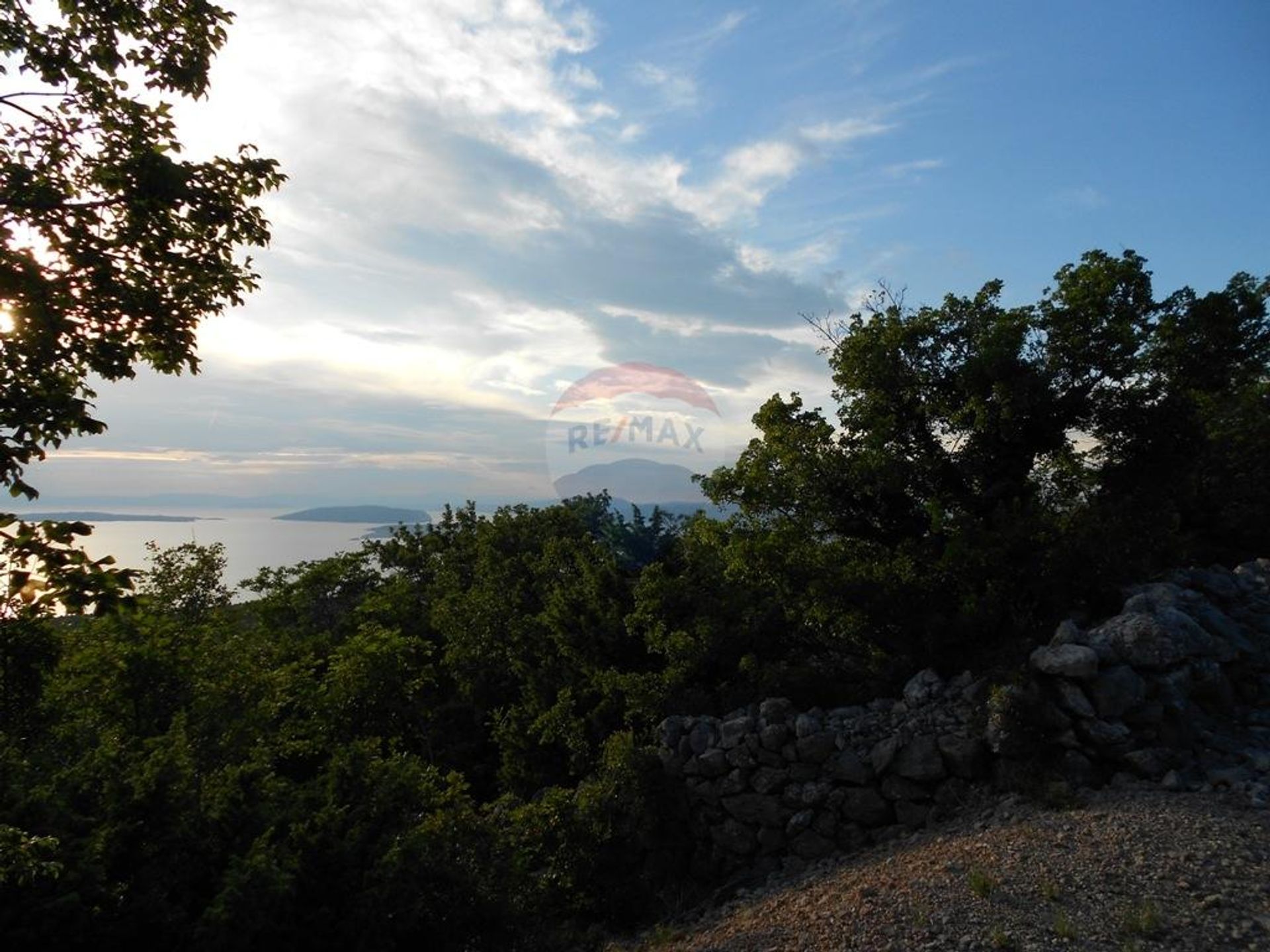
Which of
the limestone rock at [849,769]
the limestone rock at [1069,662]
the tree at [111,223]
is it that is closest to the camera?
the tree at [111,223]

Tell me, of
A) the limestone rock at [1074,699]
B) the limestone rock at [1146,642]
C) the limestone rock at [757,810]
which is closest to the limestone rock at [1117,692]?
the limestone rock at [1074,699]

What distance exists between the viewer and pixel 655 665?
1392 centimetres

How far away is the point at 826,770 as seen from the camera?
32.2 ft

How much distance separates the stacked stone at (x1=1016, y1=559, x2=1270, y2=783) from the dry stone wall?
0.06 ft

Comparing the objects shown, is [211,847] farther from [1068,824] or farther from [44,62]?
[1068,824]

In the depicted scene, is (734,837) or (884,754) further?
(734,837)

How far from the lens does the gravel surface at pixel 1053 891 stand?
5.43m

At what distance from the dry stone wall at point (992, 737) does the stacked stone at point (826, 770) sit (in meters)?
0.02

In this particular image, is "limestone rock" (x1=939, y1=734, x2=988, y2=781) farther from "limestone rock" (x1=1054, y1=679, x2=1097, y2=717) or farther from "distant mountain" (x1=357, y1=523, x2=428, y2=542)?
"distant mountain" (x1=357, y1=523, x2=428, y2=542)

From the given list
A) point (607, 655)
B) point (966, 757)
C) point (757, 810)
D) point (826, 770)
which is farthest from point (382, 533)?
point (966, 757)

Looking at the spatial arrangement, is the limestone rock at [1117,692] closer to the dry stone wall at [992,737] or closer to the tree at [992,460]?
the dry stone wall at [992,737]

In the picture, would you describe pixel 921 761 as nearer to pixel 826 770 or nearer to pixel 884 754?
pixel 884 754

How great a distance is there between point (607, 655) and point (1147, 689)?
8.63 metres

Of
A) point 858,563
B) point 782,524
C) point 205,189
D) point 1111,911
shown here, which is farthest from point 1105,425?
point 205,189
